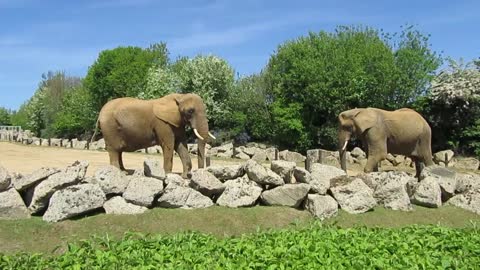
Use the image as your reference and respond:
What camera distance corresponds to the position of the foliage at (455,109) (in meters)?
28.8

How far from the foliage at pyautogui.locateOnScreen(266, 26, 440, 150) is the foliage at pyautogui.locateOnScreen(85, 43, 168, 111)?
12.5m

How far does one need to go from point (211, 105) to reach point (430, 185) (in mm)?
22889

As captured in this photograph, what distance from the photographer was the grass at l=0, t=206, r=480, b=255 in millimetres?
8188

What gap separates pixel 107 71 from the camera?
148 feet

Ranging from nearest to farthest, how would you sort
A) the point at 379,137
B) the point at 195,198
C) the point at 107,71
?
the point at 195,198, the point at 379,137, the point at 107,71

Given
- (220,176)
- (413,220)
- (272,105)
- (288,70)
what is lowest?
(413,220)

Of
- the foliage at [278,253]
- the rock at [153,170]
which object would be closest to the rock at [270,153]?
the rock at [153,170]

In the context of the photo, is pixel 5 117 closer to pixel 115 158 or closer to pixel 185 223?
pixel 115 158

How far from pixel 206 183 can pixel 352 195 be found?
272 cm

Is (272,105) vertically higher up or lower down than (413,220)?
higher up

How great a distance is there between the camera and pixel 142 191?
372 inches

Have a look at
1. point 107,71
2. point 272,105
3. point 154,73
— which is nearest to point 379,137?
point 272,105

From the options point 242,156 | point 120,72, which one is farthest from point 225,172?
point 120,72

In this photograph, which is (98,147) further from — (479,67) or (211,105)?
(479,67)
